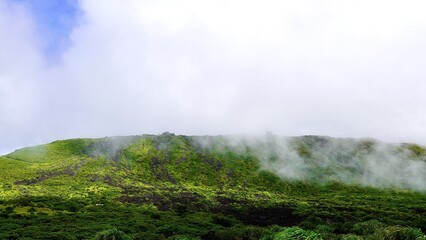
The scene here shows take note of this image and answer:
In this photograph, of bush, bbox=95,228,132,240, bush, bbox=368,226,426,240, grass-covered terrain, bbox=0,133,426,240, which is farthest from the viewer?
grass-covered terrain, bbox=0,133,426,240

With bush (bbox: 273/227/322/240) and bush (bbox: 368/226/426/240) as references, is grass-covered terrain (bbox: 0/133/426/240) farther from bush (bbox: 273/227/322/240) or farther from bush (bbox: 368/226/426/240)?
bush (bbox: 368/226/426/240)

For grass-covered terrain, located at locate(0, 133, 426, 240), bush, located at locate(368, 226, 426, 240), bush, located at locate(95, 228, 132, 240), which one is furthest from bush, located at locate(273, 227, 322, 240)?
grass-covered terrain, located at locate(0, 133, 426, 240)

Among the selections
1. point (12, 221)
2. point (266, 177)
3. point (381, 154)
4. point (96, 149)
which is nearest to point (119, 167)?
point (96, 149)

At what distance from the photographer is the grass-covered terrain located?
2235 inches

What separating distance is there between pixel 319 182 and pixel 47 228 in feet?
404

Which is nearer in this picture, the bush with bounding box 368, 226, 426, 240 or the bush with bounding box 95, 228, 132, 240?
the bush with bounding box 368, 226, 426, 240

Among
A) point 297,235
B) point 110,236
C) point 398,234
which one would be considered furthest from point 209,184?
point 398,234

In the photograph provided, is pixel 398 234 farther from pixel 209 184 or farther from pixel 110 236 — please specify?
pixel 209 184

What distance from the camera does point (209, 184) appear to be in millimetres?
131625

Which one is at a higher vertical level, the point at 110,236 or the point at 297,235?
the point at 297,235

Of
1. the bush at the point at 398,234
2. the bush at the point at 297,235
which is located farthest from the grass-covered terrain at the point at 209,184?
the bush at the point at 398,234

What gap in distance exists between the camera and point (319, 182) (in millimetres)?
144500

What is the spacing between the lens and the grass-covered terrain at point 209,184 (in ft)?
186

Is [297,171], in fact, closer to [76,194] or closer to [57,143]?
[76,194]
